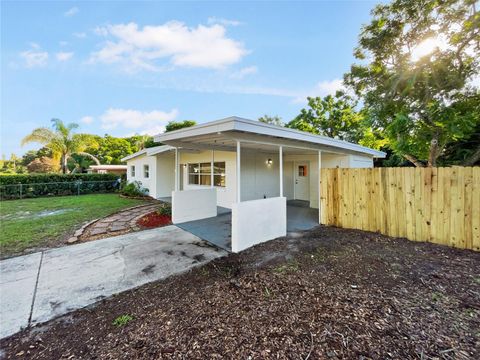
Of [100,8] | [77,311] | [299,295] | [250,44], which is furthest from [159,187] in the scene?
[299,295]

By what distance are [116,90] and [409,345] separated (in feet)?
68.1

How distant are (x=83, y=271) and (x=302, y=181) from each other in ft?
31.2

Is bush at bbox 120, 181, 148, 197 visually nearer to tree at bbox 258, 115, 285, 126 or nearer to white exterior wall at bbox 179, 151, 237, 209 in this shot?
white exterior wall at bbox 179, 151, 237, 209

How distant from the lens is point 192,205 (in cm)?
749

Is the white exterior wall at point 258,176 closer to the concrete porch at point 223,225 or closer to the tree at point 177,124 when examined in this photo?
the concrete porch at point 223,225

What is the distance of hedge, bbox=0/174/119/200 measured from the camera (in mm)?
12555

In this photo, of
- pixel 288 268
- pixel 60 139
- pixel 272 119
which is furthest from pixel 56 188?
pixel 272 119

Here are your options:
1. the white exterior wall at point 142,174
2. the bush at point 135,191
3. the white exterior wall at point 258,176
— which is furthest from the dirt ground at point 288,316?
the bush at point 135,191

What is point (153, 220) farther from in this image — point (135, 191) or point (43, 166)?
point (43, 166)

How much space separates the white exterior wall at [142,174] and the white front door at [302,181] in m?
8.48

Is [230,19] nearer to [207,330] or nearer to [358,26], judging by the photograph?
[358,26]

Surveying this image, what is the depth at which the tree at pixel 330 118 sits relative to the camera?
21.5 m

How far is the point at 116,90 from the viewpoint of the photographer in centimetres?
1683

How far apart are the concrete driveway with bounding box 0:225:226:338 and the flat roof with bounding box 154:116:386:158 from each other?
268 cm
